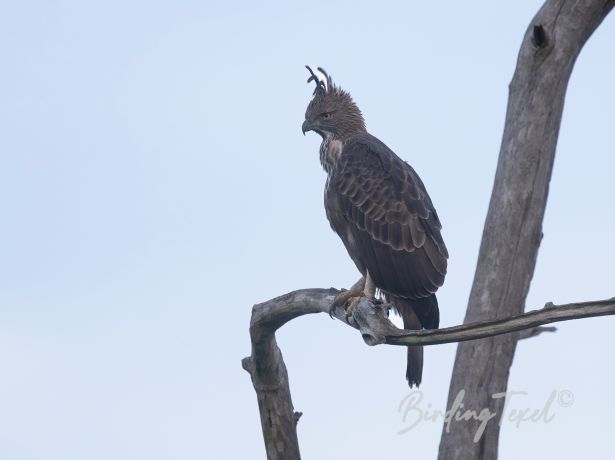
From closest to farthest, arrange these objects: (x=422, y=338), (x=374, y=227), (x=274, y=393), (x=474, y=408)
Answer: (x=422, y=338)
(x=474, y=408)
(x=274, y=393)
(x=374, y=227)

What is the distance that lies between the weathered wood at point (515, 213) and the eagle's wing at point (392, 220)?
2241 mm

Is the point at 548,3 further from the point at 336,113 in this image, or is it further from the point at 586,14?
the point at 336,113

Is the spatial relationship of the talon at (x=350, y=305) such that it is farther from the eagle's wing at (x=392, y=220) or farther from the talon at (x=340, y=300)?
the eagle's wing at (x=392, y=220)

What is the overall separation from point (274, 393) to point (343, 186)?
6.47ft

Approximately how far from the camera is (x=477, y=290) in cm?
565

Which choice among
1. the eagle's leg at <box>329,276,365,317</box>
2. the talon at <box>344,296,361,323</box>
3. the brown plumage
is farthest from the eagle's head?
the talon at <box>344,296,361,323</box>

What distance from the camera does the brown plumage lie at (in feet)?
26.1

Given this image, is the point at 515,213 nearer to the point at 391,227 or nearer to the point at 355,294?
the point at 355,294

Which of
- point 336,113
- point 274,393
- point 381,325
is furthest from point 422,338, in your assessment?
point 336,113

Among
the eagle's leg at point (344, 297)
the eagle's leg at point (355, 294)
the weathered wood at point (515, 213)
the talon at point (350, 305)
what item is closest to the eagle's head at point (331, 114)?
the eagle's leg at point (355, 294)

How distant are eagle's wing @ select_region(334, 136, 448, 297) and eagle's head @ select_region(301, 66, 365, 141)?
2.38 ft

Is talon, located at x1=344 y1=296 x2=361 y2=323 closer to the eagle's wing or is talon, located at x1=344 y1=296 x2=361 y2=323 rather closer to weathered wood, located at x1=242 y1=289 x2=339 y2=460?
weathered wood, located at x1=242 y1=289 x2=339 y2=460

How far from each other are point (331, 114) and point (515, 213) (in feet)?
13.8

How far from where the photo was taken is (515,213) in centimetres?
563
